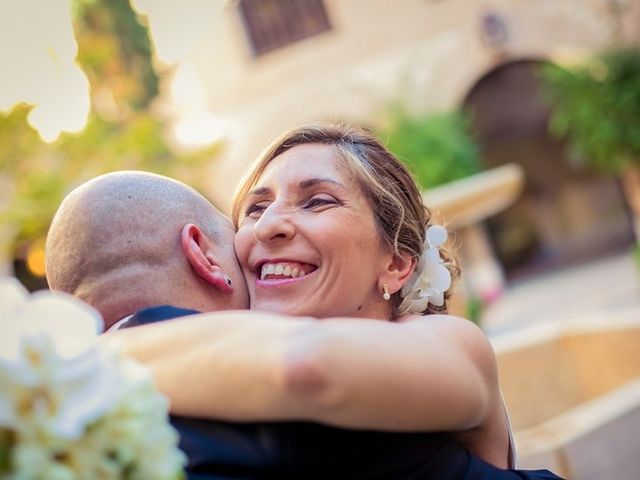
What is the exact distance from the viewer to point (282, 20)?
17.7 metres

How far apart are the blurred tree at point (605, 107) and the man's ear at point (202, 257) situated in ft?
43.3

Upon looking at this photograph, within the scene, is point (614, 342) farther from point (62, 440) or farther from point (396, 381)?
point (62, 440)

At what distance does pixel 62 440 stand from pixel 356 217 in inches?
42.3

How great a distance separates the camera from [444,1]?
16.9m

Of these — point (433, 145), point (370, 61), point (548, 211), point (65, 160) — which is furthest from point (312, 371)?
point (548, 211)

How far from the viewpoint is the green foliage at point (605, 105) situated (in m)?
14.0

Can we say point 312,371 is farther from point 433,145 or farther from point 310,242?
point 433,145

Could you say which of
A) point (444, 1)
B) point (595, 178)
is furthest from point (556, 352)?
point (595, 178)

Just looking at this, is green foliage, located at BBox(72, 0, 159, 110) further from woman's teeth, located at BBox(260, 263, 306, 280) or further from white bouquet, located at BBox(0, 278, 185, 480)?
white bouquet, located at BBox(0, 278, 185, 480)

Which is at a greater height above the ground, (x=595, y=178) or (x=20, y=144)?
(x=20, y=144)

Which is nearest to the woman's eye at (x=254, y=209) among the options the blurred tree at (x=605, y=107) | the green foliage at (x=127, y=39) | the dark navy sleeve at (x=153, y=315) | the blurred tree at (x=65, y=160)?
the dark navy sleeve at (x=153, y=315)

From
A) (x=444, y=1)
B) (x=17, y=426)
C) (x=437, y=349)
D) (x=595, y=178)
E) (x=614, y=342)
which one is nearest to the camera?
(x=17, y=426)

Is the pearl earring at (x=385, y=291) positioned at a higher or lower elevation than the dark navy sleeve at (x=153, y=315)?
lower

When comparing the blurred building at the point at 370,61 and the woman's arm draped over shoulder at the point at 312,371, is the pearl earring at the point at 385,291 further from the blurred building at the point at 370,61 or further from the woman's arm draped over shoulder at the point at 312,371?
the blurred building at the point at 370,61
